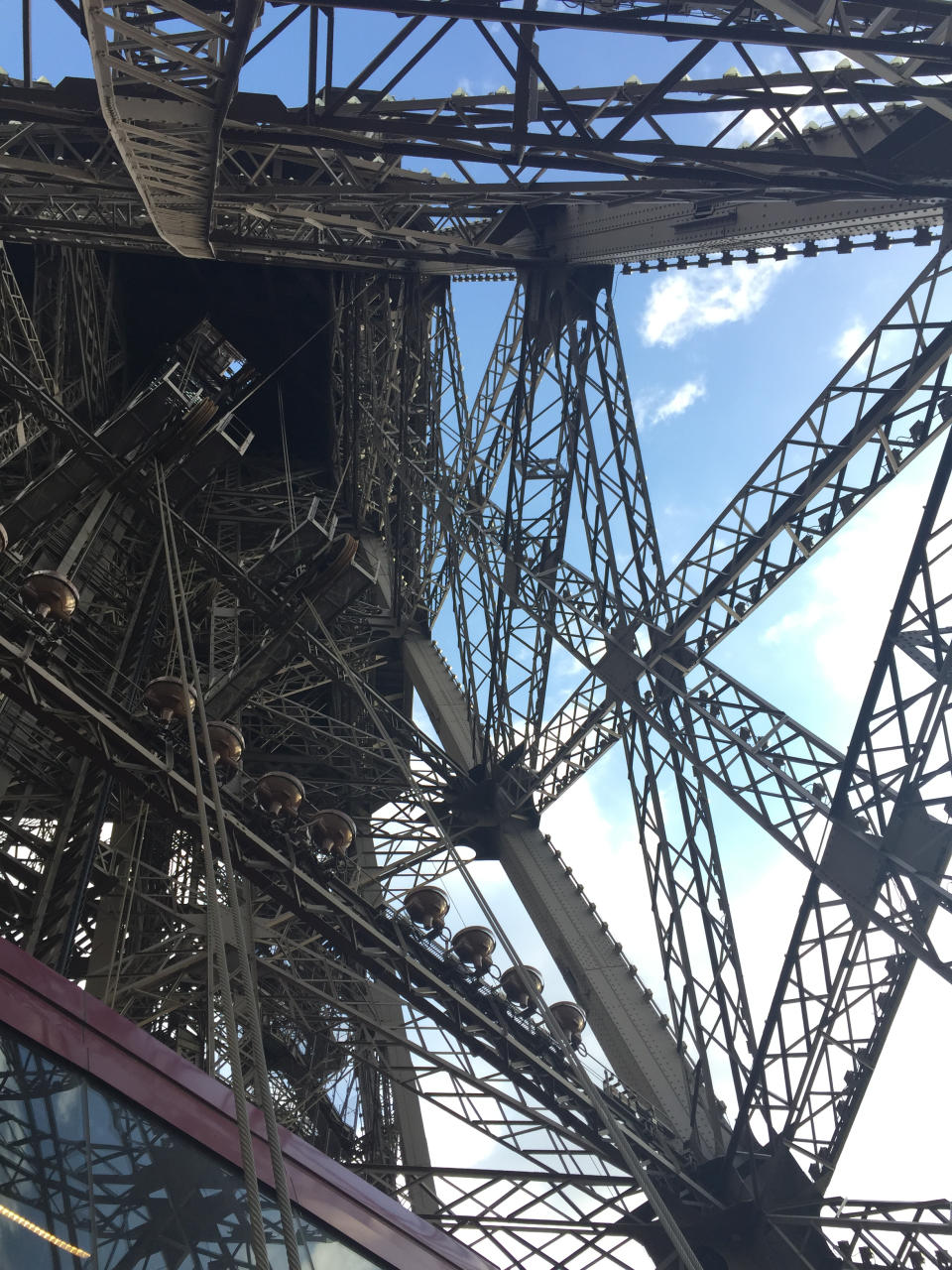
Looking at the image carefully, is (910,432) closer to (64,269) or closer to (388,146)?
(388,146)

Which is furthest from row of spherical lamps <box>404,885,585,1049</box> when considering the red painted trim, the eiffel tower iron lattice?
the red painted trim

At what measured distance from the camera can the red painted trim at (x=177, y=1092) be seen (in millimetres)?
5664

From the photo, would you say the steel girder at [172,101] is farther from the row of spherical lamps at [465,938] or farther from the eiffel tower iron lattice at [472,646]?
the row of spherical lamps at [465,938]

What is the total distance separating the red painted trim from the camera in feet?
18.6

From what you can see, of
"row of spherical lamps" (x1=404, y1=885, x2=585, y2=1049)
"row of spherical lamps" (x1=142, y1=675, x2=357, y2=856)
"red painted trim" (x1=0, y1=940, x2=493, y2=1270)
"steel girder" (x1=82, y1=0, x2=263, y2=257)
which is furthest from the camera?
"row of spherical lamps" (x1=404, y1=885, x2=585, y2=1049)

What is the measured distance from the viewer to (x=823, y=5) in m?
6.93

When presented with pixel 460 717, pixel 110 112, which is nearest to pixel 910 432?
pixel 110 112

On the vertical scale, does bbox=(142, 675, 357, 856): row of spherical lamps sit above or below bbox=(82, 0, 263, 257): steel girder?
below

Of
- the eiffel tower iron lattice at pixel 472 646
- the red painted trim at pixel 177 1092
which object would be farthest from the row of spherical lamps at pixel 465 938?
the red painted trim at pixel 177 1092

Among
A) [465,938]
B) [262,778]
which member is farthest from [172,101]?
[465,938]

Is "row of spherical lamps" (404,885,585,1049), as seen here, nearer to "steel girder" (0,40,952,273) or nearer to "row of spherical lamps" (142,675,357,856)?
"row of spherical lamps" (142,675,357,856)

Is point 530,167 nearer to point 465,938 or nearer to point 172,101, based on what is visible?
point 172,101

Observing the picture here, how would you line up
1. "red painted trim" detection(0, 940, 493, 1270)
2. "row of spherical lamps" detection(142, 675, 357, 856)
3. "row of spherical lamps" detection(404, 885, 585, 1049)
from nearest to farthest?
"red painted trim" detection(0, 940, 493, 1270) < "row of spherical lamps" detection(142, 675, 357, 856) < "row of spherical lamps" detection(404, 885, 585, 1049)

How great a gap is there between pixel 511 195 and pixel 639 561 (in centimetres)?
524
